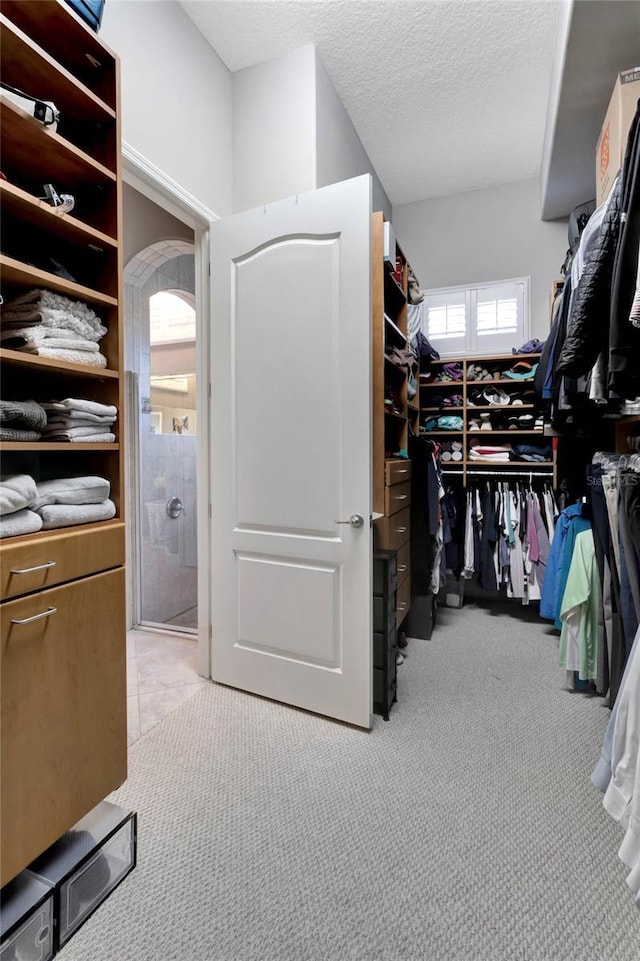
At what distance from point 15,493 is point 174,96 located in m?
1.86

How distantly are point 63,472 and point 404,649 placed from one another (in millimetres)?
2128

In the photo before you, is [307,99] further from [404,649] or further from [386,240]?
[404,649]

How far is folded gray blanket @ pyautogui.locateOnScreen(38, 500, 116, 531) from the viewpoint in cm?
111

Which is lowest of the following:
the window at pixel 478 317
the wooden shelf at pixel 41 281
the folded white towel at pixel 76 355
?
the folded white towel at pixel 76 355

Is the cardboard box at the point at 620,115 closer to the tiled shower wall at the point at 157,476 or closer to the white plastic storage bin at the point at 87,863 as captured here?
the tiled shower wall at the point at 157,476

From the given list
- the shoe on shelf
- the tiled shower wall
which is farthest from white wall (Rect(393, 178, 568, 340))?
the tiled shower wall

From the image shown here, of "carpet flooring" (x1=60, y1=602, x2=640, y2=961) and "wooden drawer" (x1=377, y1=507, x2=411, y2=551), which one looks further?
"wooden drawer" (x1=377, y1=507, x2=411, y2=551)

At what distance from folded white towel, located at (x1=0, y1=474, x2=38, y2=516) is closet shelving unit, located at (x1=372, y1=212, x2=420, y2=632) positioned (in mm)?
1475

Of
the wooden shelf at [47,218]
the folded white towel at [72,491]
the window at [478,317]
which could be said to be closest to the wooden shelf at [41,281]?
the wooden shelf at [47,218]

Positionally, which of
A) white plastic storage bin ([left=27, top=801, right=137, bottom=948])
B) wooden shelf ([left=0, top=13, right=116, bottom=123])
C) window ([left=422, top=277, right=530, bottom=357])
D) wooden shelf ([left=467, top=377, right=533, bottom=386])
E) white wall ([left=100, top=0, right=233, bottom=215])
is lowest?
white plastic storage bin ([left=27, top=801, right=137, bottom=948])

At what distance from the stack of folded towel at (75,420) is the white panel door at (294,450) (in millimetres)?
873

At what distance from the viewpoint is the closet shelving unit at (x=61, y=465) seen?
39.0 inches

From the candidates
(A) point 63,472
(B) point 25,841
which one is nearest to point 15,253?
(A) point 63,472

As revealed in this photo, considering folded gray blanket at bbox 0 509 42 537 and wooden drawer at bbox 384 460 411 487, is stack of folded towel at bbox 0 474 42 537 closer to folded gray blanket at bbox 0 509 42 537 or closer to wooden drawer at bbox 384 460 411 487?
folded gray blanket at bbox 0 509 42 537
